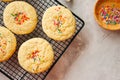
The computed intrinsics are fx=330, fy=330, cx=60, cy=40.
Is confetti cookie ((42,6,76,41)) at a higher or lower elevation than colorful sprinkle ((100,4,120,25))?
lower

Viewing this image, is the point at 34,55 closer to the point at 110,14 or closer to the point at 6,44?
the point at 6,44

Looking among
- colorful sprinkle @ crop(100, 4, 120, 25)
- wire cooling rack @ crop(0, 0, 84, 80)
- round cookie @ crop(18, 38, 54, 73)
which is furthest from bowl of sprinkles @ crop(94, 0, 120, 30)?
round cookie @ crop(18, 38, 54, 73)

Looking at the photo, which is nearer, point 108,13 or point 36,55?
point 36,55

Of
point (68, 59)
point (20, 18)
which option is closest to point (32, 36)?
point (20, 18)

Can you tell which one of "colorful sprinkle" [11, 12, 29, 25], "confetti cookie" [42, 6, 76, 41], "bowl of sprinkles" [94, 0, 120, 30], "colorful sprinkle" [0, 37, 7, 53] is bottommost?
"colorful sprinkle" [0, 37, 7, 53]

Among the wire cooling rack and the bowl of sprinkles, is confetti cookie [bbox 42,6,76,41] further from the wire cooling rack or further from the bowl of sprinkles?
the bowl of sprinkles

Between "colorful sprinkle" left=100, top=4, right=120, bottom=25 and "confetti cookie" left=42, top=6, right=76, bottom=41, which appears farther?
"colorful sprinkle" left=100, top=4, right=120, bottom=25

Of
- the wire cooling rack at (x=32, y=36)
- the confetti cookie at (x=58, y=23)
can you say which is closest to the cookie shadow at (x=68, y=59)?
the wire cooling rack at (x=32, y=36)
